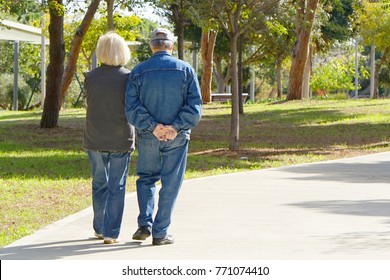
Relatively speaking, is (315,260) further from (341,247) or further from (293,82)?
(293,82)

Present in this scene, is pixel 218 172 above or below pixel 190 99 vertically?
below

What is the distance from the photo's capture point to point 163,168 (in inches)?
410

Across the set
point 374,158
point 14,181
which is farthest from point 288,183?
point 374,158

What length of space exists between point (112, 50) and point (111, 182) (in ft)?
3.92

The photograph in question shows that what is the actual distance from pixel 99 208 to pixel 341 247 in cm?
227

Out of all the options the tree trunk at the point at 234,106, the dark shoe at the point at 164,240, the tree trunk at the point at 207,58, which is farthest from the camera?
the tree trunk at the point at 207,58

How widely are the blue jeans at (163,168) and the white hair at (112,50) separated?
0.70 metres

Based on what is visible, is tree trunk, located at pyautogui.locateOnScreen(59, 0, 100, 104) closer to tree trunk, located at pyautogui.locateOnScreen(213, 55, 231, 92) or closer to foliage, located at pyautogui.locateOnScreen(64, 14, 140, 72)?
foliage, located at pyautogui.locateOnScreen(64, 14, 140, 72)

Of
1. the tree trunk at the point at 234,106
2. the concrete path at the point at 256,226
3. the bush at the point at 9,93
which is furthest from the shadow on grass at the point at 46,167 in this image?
the bush at the point at 9,93

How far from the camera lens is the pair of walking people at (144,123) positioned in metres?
10.3

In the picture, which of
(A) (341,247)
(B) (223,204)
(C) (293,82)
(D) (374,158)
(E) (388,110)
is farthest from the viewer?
(C) (293,82)

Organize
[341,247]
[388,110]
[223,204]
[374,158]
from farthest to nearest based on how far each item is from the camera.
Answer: [388,110]
[374,158]
[223,204]
[341,247]

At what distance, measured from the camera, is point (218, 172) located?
18531 mm

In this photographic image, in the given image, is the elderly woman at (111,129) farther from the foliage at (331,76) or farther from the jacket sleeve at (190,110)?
the foliage at (331,76)
